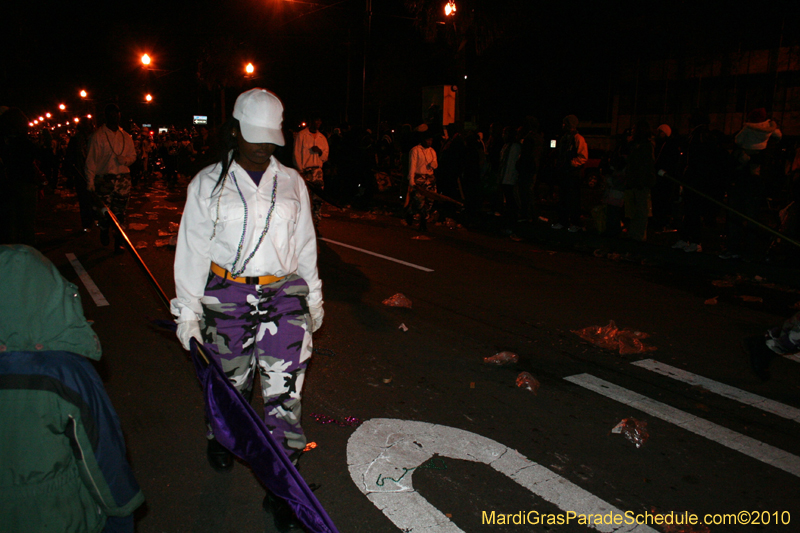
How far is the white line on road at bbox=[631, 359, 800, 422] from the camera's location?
438cm

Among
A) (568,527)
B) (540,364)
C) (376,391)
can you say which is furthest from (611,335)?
(568,527)

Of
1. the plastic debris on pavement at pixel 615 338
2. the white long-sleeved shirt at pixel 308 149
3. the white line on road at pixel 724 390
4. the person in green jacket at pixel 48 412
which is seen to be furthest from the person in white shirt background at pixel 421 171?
the person in green jacket at pixel 48 412

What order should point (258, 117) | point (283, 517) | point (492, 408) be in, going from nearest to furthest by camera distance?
point (258, 117) < point (283, 517) < point (492, 408)

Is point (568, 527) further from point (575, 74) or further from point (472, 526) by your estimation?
point (575, 74)

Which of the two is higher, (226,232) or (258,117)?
(258,117)

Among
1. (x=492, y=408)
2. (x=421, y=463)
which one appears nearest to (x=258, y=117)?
(x=421, y=463)

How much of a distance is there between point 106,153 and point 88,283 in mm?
2376

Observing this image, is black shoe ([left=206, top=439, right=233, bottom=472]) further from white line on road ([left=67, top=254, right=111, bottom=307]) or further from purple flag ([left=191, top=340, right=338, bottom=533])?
white line on road ([left=67, top=254, right=111, bottom=307])

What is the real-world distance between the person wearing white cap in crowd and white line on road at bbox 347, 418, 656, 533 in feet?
1.87

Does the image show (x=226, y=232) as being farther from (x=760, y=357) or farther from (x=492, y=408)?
(x=760, y=357)

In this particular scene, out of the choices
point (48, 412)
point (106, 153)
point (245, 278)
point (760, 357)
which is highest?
point (106, 153)

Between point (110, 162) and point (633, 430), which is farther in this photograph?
point (110, 162)

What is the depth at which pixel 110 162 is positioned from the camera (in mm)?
9211

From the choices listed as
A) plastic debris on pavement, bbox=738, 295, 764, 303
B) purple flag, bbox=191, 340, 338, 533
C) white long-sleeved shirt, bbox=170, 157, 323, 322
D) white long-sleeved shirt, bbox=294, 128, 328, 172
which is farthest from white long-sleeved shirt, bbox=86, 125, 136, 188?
plastic debris on pavement, bbox=738, 295, 764, 303
